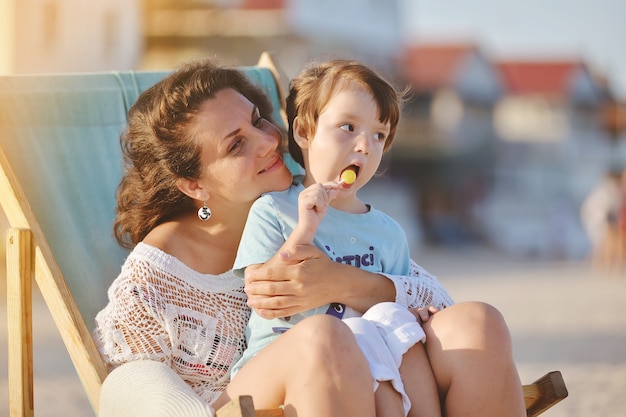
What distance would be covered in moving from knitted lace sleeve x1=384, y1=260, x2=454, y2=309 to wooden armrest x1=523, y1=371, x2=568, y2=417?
1.07 ft

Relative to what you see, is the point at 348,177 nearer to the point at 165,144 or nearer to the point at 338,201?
the point at 338,201

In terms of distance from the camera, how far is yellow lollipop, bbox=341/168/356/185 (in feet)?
8.38

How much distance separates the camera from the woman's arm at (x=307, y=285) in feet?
8.06

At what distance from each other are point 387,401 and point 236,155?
2.80ft

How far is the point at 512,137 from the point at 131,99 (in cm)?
3922

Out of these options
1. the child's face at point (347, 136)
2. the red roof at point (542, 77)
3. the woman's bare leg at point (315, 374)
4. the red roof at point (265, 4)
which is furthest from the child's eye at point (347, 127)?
the red roof at point (542, 77)

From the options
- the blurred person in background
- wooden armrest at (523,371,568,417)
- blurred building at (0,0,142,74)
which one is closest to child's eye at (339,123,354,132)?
wooden armrest at (523,371,568,417)

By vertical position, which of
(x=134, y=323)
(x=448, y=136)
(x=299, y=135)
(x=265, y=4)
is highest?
(x=299, y=135)

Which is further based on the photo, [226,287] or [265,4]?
[265,4]

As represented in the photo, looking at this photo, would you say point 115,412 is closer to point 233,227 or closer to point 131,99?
point 233,227

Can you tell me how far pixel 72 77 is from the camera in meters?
3.47

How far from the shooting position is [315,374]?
2.13m

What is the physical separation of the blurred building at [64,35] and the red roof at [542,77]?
76.6ft

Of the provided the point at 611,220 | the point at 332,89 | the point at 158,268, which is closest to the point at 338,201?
the point at 332,89
